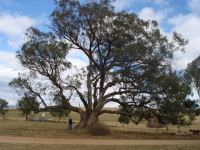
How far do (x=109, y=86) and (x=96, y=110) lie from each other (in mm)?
2808

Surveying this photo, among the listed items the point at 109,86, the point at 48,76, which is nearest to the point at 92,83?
the point at 109,86

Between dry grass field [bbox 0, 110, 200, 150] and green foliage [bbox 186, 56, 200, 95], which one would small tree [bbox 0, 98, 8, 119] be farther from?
dry grass field [bbox 0, 110, 200, 150]

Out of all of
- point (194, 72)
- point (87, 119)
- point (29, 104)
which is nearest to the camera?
point (87, 119)

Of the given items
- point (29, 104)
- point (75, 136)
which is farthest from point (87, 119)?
point (75, 136)

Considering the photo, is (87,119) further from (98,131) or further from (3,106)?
(3,106)

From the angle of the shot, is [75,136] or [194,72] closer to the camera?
[75,136]

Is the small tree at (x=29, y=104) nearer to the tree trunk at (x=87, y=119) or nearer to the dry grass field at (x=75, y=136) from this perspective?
the dry grass field at (x=75, y=136)

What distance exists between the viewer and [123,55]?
43.8 meters

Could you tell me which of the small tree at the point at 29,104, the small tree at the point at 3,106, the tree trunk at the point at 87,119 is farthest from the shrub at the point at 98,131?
the small tree at the point at 3,106

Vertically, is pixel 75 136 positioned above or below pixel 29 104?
below

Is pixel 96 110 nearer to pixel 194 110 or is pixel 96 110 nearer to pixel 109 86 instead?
pixel 109 86

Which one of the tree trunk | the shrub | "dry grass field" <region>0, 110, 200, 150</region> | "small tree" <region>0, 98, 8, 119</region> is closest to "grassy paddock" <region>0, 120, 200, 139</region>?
"dry grass field" <region>0, 110, 200, 150</region>

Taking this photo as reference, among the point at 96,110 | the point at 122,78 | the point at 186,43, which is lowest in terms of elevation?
the point at 96,110

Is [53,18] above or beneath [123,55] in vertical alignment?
above
